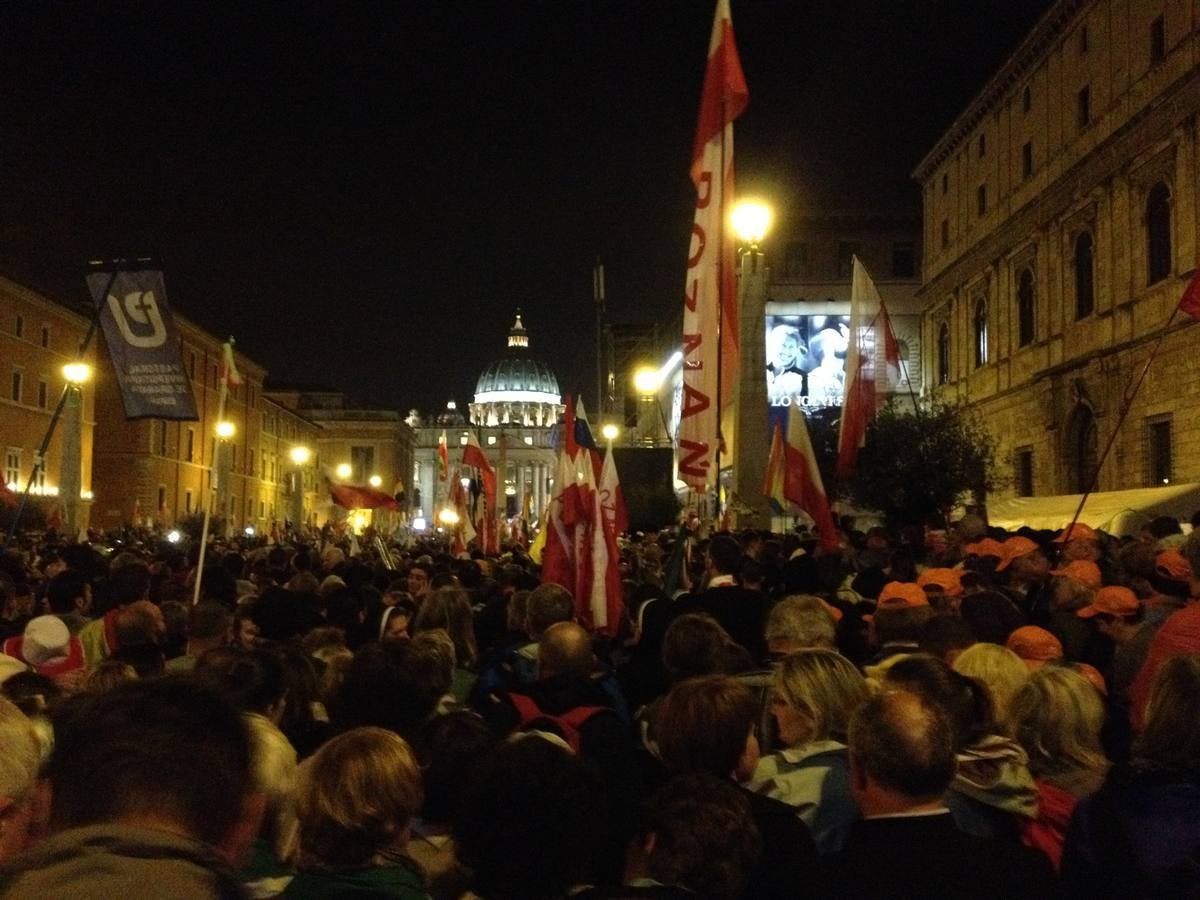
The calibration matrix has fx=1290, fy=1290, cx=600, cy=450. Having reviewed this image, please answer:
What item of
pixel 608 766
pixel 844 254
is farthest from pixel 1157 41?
pixel 844 254

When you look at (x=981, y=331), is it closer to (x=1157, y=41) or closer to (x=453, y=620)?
(x=1157, y=41)

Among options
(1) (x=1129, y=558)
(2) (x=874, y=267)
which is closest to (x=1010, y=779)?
(1) (x=1129, y=558)

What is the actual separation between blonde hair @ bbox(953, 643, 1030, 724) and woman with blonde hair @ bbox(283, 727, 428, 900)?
222 cm

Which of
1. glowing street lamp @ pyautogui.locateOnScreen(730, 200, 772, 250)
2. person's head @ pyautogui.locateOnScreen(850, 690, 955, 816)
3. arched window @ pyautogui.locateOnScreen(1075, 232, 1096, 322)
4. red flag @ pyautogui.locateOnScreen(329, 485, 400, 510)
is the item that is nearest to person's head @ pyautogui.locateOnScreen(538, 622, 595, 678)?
person's head @ pyautogui.locateOnScreen(850, 690, 955, 816)

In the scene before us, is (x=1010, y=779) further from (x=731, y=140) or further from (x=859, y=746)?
(x=731, y=140)

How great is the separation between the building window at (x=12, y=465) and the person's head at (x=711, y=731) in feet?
157

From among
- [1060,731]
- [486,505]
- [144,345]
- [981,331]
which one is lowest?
[1060,731]

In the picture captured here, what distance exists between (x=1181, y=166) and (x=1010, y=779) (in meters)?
27.7

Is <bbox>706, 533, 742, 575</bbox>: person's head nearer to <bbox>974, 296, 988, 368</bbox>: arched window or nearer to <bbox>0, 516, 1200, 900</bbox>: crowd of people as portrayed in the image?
<bbox>0, 516, 1200, 900</bbox>: crowd of people

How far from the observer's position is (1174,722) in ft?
11.9

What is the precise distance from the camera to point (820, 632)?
5531mm

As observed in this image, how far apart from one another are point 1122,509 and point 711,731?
18.2 meters

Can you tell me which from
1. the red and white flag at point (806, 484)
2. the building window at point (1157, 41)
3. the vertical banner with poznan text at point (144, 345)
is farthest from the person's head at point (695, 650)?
the building window at point (1157, 41)

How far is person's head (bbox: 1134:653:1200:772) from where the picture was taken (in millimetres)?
3559
